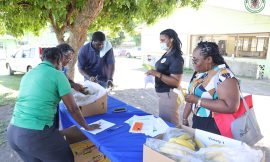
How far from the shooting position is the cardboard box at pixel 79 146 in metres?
2.53

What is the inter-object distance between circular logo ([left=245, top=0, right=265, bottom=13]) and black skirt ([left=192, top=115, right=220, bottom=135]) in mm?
9431

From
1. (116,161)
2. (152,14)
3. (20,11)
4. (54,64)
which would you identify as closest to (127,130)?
(116,161)

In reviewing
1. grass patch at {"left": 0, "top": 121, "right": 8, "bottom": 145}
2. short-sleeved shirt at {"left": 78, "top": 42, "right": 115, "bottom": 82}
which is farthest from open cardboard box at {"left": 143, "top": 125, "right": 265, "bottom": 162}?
grass patch at {"left": 0, "top": 121, "right": 8, "bottom": 145}

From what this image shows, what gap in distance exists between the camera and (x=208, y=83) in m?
1.88

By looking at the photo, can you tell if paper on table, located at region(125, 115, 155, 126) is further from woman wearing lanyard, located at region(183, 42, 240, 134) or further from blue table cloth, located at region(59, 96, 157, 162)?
woman wearing lanyard, located at region(183, 42, 240, 134)

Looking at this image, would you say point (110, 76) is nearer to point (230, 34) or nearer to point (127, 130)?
point (127, 130)

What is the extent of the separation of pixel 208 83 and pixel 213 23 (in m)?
13.4

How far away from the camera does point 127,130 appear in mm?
2109

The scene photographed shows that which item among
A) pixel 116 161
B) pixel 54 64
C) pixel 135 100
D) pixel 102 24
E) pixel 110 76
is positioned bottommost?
pixel 135 100

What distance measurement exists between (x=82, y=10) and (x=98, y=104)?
7.84ft

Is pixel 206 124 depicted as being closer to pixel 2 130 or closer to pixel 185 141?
pixel 185 141

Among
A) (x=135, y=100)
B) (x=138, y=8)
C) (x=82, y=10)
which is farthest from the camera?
(x=135, y=100)

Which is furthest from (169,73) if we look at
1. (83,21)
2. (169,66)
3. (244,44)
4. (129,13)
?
(244,44)

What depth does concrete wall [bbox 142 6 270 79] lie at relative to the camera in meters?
12.2
